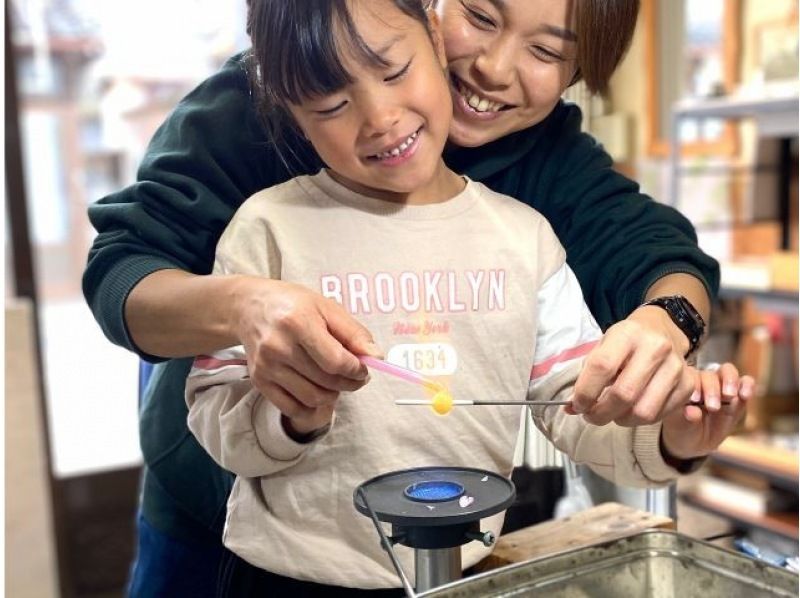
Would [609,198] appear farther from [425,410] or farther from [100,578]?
[100,578]

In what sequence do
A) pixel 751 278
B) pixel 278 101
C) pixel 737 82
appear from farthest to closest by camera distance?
pixel 737 82, pixel 751 278, pixel 278 101

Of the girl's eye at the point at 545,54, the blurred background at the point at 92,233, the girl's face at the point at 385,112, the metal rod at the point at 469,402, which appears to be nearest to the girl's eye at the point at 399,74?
the girl's face at the point at 385,112

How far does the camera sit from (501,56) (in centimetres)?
67

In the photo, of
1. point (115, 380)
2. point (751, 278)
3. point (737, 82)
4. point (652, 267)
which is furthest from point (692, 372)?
point (115, 380)

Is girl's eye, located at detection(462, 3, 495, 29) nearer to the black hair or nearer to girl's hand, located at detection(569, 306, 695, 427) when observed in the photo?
the black hair

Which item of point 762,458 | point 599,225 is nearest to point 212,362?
point 599,225

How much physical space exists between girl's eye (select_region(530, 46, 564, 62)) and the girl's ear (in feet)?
0.24

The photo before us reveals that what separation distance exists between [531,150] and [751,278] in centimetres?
115

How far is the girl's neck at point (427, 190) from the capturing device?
670mm

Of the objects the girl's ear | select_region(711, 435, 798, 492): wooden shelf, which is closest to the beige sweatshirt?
the girl's ear

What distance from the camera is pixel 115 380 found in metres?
2.34

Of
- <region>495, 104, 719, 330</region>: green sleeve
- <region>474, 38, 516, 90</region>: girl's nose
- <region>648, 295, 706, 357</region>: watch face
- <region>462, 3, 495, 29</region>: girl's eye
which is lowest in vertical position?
<region>648, 295, 706, 357</region>: watch face

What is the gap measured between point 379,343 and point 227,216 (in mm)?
147

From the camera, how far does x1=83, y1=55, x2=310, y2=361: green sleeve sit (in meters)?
0.66
